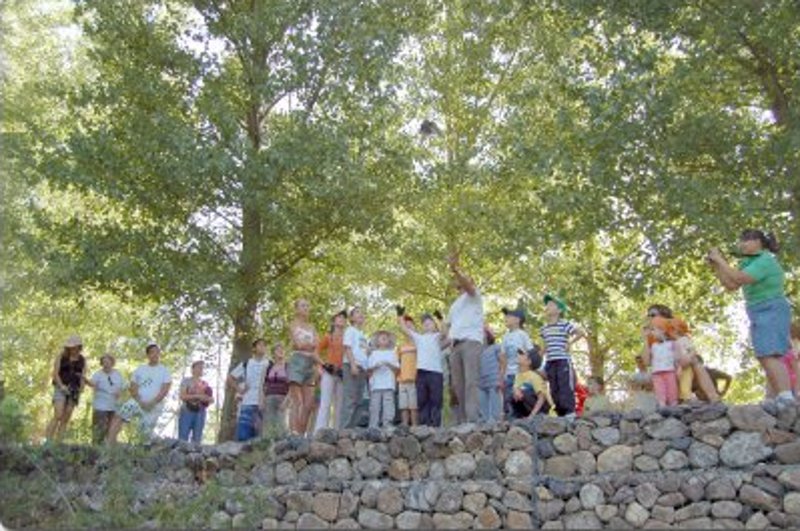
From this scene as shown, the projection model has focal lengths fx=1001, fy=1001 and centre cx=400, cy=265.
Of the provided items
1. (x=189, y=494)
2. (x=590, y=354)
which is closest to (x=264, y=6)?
(x=189, y=494)

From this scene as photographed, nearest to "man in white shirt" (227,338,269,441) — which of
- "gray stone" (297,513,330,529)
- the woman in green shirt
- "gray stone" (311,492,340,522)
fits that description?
"gray stone" (311,492,340,522)

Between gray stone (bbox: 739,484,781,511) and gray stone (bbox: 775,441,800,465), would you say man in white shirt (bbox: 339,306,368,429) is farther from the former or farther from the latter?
gray stone (bbox: 775,441,800,465)

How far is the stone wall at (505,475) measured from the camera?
8.71 meters

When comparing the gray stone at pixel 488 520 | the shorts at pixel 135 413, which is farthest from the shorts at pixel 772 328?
Result: the shorts at pixel 135 413

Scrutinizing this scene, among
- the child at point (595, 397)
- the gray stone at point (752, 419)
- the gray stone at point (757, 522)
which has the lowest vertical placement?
the gray stone at point (757, 522)

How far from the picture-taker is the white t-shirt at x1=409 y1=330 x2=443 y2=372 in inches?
436

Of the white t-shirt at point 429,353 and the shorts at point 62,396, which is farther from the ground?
the white t-shirt at point 429,353

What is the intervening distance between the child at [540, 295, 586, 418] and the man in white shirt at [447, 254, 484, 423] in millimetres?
759

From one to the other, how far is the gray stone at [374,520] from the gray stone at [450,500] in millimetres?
489

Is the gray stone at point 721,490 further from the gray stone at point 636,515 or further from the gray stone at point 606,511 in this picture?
the gray stone at point 606,511

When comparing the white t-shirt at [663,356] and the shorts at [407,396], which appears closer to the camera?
the white t-shirt at [663,356]

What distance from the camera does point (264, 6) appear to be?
50.2 ft

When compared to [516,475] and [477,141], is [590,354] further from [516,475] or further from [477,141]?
[516,475]

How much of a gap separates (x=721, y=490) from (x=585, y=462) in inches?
53.6
